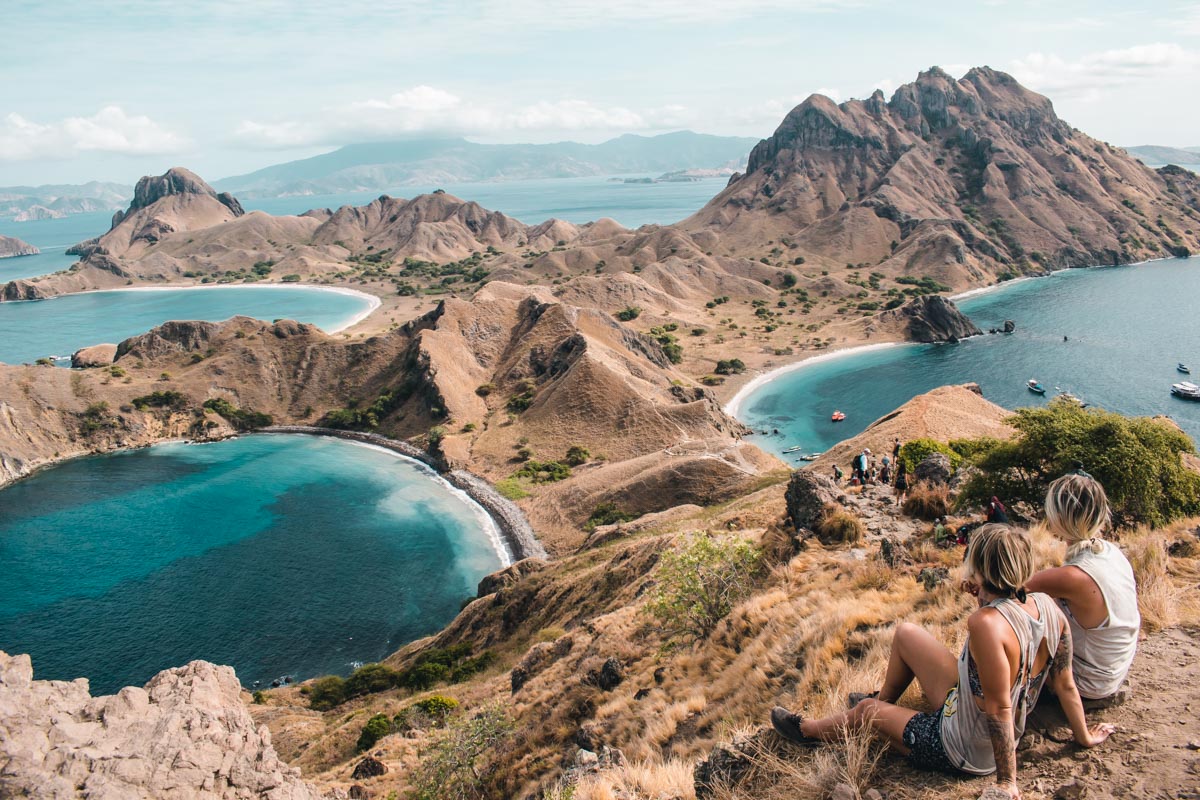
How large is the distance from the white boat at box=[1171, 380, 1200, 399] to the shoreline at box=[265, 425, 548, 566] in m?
91.7

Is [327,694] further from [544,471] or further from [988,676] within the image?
[988,676]

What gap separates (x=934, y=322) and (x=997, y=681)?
462ft

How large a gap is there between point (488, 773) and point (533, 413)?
67.9 m

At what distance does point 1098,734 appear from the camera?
7422 millimetres

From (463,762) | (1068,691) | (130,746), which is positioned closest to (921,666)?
(1068,691)

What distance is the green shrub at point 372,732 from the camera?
97.0 feet

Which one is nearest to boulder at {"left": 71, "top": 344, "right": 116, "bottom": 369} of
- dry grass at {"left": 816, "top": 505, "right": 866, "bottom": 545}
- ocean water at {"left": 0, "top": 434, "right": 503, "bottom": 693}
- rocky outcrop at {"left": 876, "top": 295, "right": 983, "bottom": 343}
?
ocean water at {"left": 0, "top": 434, "right": 503, "bottom": 693}

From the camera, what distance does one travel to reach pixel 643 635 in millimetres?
22047

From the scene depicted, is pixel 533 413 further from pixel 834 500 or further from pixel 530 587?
pixel 834 500

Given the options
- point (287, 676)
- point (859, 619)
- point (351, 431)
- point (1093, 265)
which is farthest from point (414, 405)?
point (1093, 265)

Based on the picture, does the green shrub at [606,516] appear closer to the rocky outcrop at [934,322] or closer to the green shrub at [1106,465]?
the green shrub at [1106,465]

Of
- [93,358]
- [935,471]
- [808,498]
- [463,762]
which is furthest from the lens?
[93,358]

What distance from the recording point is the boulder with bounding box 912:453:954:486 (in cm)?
2661

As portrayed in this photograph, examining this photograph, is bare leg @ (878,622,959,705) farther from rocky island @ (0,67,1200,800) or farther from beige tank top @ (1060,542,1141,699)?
beige tank top @ (1060,542,1141,699)
